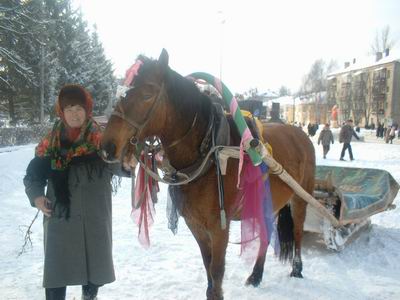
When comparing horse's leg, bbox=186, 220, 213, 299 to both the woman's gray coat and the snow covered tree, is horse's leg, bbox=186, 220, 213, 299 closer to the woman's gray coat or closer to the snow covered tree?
the woman's gray coat

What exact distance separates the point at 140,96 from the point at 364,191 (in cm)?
453

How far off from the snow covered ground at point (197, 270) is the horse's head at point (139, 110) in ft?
4.77

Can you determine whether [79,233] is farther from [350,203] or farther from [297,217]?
[350,203]

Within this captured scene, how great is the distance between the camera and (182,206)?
105 inches

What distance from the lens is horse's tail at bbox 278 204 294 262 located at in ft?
13.2

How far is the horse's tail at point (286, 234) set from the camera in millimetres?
4031

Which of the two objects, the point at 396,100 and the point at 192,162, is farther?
the point at 396,100

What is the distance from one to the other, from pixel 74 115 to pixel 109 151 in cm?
48

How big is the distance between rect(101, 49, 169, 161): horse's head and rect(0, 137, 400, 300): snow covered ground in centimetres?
146

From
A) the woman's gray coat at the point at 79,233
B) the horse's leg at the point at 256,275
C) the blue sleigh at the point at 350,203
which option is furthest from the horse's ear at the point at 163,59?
the blue sleigh at the point at 350,203

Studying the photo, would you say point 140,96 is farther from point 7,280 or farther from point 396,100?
point 396,100

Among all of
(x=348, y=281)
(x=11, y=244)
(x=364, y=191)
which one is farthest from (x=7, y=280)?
(x=364, y=191)

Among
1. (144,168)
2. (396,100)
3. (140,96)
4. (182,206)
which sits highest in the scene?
(396,100)

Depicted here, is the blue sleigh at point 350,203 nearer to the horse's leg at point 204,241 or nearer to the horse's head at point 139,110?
the horse's leg at point 204,241
